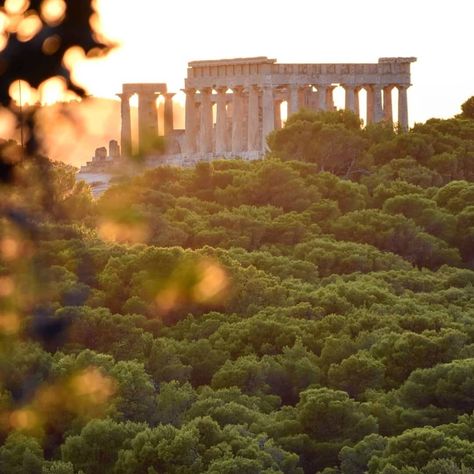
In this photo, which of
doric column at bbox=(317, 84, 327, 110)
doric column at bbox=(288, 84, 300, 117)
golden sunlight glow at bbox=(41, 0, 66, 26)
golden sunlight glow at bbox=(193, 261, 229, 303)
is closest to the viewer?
golden sunlight glow at bbox=(41, 0, 66, 26)

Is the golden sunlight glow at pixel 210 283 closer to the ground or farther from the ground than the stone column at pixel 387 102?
closer to the ground

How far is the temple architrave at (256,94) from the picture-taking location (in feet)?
378

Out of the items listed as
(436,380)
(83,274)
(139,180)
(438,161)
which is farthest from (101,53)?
(438,161)

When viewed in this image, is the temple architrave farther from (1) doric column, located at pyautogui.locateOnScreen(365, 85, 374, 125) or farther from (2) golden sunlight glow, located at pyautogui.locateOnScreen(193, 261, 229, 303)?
(2) golden sunlight glow, located at pyautogui.locateOnScreen(193, 261, 229, 303)

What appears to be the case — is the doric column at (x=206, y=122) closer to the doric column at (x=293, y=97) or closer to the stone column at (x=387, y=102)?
the doric column at (x=293, y=97)

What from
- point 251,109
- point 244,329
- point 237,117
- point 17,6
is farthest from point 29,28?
point 237,117

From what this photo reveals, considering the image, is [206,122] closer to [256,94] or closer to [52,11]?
[256,94]

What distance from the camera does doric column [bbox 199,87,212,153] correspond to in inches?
4673

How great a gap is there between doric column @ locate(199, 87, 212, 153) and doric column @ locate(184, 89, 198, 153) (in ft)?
2.44

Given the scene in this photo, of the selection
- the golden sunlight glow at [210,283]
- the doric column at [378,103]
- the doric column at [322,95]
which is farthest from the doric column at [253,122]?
the golden sunlight glow at [210,283]

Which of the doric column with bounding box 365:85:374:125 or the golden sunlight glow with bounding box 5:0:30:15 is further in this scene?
the doric column with bounding box 365:85:374:125

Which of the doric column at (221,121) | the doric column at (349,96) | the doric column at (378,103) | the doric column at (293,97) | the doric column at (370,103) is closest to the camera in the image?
the doric column at (293,97)

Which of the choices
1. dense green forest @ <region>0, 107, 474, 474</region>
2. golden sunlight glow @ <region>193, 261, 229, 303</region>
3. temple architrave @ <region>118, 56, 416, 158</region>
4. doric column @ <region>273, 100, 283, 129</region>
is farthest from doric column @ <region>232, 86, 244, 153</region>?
golden sunlight glow @ <region>193, 261, 229, 303</region>

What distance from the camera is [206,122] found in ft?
393
